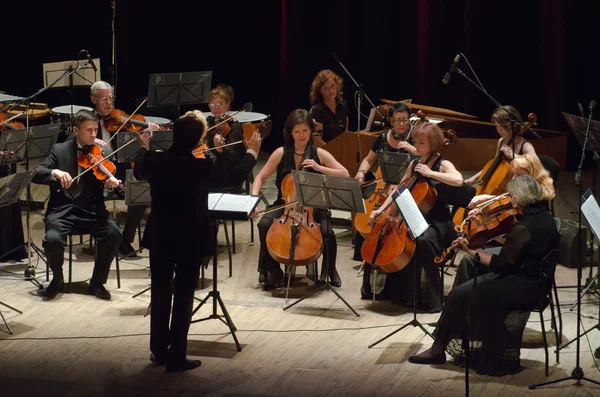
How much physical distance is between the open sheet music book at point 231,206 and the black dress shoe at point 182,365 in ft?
2.68

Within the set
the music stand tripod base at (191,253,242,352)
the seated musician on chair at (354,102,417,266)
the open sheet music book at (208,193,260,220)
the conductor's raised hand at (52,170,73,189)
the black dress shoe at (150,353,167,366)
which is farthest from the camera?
the seated musician on chair at (354,102,417,266)

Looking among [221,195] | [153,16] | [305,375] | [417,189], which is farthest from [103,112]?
[153,16]

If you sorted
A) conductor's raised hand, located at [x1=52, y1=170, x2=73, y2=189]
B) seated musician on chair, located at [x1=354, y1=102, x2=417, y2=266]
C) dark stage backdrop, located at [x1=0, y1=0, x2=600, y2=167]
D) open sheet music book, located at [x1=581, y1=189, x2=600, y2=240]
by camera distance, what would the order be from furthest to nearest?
dark stage backdrop, located at [x1=0, y1=0, x2=600, y2=167]
seated musician on chair, located at [x1=354, y1=102, x2=417, y2=266]
conductor's raised hand, located at [x1=52, y1=170, x2=73, y2=189]
open sheet music book, located at [x1=581, y1=189, x2=600, y2=240]

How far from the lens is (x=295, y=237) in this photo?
6.03 metres

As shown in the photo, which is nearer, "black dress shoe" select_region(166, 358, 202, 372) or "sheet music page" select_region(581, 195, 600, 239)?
"sheet music page" select_region(581, 195, 600, 239)

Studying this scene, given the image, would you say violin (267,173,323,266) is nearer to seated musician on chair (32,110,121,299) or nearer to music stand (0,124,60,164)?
seated musician on chair (32,110,121,299)

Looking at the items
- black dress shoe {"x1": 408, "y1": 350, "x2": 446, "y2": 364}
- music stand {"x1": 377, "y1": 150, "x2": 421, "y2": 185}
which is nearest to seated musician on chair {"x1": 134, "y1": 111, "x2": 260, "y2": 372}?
black dress shoe {"x1": 408, "y1": 350, "x2": 446, "y2": 364}

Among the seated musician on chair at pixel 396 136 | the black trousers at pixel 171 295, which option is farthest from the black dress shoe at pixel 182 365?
the seated musician on chair at pixel 396 136

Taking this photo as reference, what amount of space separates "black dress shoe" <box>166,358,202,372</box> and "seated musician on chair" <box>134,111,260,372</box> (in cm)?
5

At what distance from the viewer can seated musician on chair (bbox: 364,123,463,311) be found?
5938 millimetres

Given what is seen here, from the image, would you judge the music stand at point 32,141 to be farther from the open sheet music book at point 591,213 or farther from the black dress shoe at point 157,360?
the open sheet music book at point 591,213

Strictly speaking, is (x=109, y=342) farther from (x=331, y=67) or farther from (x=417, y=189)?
(x=331, y=67)

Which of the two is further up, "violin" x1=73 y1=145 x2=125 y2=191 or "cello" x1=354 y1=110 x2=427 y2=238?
"violin" x1=73 y1=145 x2=125 y2=191

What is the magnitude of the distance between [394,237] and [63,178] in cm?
220
